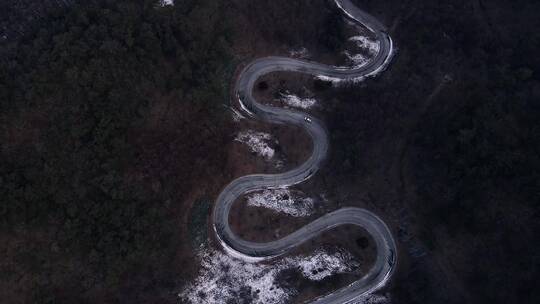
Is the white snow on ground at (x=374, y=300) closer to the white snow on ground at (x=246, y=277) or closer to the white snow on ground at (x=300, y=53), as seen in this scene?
the white snow on ground at (x=246, y=277)

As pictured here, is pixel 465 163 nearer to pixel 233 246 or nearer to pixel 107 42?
pixel 233 246

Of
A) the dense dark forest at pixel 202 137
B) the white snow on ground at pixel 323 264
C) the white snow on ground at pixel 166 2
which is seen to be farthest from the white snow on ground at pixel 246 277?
the white snow on ground at pixel 166 2

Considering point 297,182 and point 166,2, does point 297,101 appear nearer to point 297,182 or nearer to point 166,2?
point 297,182

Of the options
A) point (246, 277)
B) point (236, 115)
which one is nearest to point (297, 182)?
point (236, 115)

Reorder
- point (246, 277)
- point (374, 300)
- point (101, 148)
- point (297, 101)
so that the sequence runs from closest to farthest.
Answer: point (101, 148)
point (246, 277)
point (374, 300)
point (297, 101)

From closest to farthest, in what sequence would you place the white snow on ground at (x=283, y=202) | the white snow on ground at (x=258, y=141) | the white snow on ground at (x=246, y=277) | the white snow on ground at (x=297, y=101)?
the white snow on ground at (x=246, y=277) → the white snow on ground at (x=283, y=202) → the white snow on ground at (x=258, y=141) → the white snow on ground at (x=297, y=101)

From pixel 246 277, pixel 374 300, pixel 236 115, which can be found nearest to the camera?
pixel 246 277

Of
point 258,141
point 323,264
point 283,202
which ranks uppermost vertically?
point 258,141

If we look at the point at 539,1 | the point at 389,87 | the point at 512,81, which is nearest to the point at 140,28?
the point at 389,87
